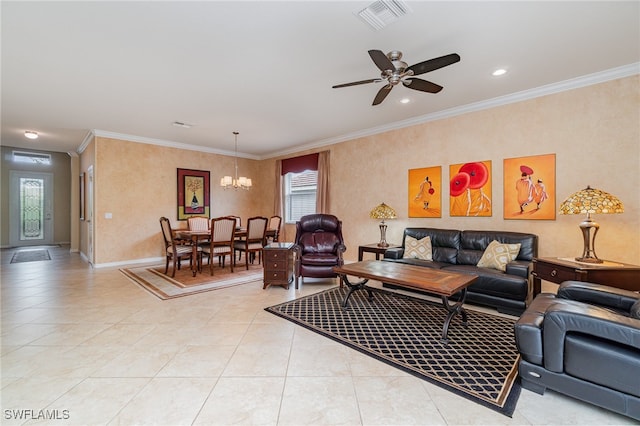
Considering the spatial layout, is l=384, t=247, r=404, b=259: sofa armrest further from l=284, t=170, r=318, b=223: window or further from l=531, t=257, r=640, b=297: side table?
l=284, t=170, r=318, b=223: window

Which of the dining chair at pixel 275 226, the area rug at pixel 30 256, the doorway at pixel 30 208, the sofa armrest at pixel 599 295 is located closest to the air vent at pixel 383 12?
the sofa armrest at pixel 599 295

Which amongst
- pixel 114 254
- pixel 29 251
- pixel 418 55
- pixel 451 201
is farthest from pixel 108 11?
pixel 29 251

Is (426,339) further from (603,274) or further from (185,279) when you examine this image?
(185,279)

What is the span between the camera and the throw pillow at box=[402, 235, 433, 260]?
4.21 m

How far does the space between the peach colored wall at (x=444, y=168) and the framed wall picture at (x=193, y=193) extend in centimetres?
17

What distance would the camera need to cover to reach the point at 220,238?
205 inches

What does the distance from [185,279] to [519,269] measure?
4.93 metres

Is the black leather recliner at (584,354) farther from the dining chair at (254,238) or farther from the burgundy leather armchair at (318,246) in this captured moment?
the dining chair at (254,238)

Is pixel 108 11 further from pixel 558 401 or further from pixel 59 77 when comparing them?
pixel 558 401

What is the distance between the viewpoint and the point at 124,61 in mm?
3021

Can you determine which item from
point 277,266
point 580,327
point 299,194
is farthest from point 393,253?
point 299,194

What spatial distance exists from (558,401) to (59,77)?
5813mm

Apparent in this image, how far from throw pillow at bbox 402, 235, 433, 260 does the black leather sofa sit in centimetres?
9

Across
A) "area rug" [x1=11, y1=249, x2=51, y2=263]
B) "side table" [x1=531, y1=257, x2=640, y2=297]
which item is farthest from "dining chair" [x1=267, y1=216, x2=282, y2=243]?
"area rug" [x1=11, y1=249, x2=51, y2=263]
